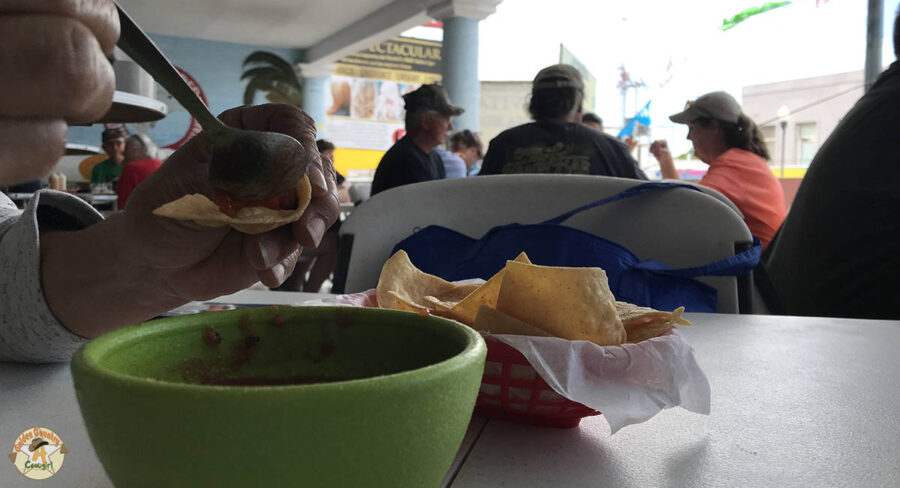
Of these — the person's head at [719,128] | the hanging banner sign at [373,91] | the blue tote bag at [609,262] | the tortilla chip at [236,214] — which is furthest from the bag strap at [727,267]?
the hanging banner sign at [373,91]

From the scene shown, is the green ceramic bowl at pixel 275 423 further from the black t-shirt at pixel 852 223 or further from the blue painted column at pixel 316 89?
the blue painted column at pixel 316 89

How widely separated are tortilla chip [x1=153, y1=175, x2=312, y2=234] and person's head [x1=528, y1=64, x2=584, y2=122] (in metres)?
2.58

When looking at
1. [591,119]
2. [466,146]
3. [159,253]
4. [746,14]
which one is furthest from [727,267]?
[746,14]

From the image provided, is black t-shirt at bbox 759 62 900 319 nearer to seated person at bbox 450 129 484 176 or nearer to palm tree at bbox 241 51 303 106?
seated person at bbox 450 129 484 176

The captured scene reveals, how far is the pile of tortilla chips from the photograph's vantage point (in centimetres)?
60

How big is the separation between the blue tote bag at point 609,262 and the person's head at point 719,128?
230 centimetres

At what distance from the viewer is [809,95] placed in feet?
43.5

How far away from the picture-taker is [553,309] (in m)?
0.62

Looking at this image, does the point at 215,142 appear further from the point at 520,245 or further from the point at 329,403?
the point at 520,245

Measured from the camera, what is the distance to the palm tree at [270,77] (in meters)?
11.6

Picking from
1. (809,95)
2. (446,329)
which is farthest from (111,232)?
(809,95)

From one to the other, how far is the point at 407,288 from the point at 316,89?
39.4 feet

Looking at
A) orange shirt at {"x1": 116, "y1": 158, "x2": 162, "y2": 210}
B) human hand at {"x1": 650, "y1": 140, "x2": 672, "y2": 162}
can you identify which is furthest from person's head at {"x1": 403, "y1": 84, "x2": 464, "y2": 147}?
orange shirt at {"x1": 116, "y1": 158, "x2": 162, "y2": 210}

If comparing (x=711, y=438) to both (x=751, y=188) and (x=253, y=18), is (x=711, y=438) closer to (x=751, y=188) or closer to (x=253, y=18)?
(x=751, y=188)
